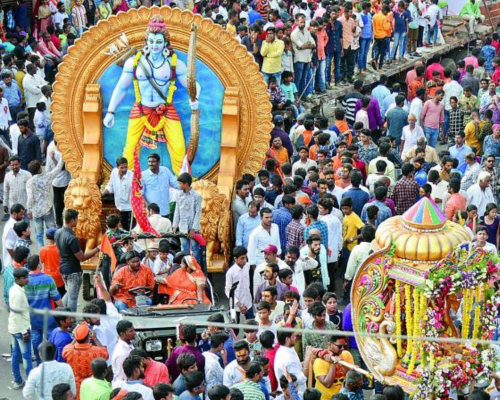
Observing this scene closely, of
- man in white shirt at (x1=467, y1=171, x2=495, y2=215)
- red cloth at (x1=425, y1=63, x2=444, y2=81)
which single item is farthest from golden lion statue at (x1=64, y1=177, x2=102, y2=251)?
red cloth at (x1=425, y1=63, x2=444, y2=81)

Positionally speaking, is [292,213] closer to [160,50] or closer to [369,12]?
[160,50]

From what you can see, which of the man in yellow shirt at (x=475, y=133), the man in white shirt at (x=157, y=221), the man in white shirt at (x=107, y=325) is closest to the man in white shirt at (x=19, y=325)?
the man in white shirt at (x=107, y=325)

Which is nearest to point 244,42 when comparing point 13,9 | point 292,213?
point 13,9

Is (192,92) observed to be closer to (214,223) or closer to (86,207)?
(214,223)

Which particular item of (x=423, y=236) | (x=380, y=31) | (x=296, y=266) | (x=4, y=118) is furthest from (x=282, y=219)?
(x=380, y=31)

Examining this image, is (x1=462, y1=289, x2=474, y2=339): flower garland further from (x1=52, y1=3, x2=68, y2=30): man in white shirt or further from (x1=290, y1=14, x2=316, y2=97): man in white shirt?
(x1=52, y1=3, x2=68, y2=30): man in white shirt

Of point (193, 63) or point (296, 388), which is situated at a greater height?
point (193, 63)

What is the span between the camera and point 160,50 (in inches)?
667

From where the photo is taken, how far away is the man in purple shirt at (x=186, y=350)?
12.1m

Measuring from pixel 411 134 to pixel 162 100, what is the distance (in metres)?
4.16

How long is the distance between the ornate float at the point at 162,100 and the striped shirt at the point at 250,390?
546cm

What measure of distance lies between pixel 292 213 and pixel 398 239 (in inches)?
126

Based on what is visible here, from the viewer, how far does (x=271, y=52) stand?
21766mm

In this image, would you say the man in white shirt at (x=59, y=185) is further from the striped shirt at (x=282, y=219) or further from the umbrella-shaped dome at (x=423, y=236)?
the umbrella-shaped dome at (x=423, y=236)
